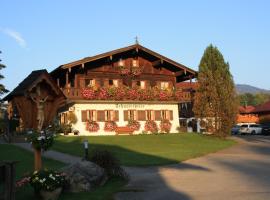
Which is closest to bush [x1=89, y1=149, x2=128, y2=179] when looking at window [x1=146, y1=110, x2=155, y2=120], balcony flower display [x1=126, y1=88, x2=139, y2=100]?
balcony flower display [x1=126, y1=88, x2=139, y2=100]

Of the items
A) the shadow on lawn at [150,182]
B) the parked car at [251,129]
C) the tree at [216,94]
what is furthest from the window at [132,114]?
the parked car at [251,129]

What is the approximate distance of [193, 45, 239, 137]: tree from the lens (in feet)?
118

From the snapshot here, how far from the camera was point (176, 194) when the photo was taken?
11328 millimetres

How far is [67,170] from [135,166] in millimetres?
5836

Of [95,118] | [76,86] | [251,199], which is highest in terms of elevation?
[76,86]

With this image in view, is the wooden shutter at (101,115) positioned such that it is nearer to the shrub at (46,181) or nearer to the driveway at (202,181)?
the driveway at (202,181)

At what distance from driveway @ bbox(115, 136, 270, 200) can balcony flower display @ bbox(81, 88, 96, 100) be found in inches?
Result: 746

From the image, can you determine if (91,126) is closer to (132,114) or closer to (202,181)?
(132,114)

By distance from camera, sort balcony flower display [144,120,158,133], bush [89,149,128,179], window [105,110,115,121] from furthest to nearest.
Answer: balcony flower display [144,120,158,133] → window [105,110,115,121] → bush [89,149,128,179]

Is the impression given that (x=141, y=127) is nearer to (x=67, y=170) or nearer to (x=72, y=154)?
(x=72, y=154)

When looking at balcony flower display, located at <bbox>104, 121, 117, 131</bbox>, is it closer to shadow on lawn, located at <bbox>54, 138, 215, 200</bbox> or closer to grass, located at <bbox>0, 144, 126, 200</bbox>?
shadow on lawn, located at <bbox>54, 138, 215, 200</bbox>

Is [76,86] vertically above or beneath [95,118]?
above

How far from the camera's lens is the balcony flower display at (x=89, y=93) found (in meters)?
37.0

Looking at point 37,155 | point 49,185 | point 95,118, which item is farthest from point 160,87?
point 49,185
